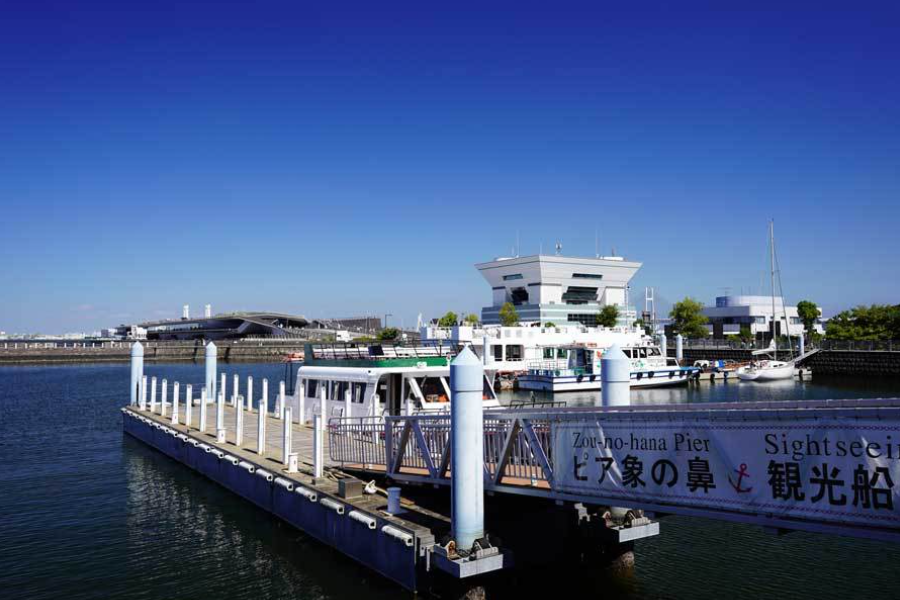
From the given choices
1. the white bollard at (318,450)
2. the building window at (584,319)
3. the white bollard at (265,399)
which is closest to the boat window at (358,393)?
the white bollard at (265,399)

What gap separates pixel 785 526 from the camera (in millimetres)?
7977

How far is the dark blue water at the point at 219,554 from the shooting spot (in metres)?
12.9

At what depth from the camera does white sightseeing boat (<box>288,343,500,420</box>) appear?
21625 millimetres

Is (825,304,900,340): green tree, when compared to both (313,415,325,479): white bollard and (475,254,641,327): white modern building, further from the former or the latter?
(313,415,325,479): white bollard

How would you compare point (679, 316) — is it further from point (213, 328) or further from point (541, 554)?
point (213, 328)

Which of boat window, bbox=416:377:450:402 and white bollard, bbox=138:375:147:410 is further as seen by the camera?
white bollard, bbox=138:375:147:410

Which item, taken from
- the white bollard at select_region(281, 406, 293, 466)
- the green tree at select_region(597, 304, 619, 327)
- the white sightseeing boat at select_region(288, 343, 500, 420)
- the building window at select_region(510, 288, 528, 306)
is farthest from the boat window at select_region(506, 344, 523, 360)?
the white bollard at select_region(281, 406, 293, 466)

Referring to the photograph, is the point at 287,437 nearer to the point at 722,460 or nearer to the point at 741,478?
the point at 722,460

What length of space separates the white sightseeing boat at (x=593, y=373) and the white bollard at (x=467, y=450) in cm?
4606

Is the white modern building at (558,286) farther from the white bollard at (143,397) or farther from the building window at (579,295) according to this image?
the white bollard at (143,397)

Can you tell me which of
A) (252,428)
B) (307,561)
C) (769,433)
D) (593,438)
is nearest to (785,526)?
(769,433)

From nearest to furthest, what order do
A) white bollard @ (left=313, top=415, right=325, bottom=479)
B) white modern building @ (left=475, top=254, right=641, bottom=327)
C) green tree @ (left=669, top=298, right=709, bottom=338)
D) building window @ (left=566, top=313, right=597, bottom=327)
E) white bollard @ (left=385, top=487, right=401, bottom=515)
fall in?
white bollard @ (left=385, top=487, right=401, bottom=515) → white bollard @ (left=313, top=415, right=325, bottom=479) → green tree @ (left=669, top=298, right=709, bottom=338) → white modern building @ (left=475, top=254, right=641, bottom=327) → building window @ (left=566, top=313, right=597, bottom=327)

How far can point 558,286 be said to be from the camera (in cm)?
11188

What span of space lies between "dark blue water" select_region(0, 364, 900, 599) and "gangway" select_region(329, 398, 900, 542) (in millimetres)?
3560
